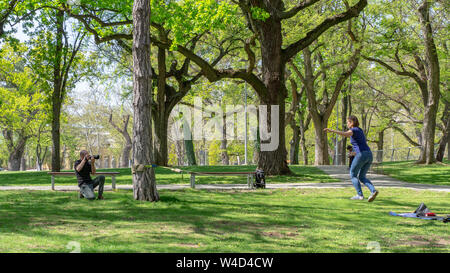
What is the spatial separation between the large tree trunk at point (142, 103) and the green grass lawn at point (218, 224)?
0.61 m

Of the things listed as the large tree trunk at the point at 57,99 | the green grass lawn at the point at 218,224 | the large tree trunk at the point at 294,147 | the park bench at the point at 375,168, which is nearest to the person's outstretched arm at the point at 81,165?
the green grass lawn at the point at 218,224

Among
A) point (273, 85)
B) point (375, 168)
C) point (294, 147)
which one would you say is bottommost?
point (375, 168)

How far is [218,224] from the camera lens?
8.19 metres

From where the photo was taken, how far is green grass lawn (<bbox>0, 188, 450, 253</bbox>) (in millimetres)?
6270

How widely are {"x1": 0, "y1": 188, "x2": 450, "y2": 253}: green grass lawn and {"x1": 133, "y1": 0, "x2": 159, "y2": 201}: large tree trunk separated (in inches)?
24.2

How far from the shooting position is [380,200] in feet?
38.9

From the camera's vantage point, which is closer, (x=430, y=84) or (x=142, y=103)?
(x=142, y=103)

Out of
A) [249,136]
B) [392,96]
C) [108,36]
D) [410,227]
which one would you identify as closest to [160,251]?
[410,227]

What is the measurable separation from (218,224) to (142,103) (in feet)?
12.9

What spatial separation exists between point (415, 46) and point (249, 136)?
110 feet

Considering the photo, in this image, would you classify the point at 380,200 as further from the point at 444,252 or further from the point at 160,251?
the point at 160,251

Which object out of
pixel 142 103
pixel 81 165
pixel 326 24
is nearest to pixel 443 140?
pixel 326 24

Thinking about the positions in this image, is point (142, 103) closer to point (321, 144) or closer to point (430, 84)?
point (430, 84)

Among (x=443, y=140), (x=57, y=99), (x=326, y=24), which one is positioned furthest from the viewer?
(x=443, y=140)
